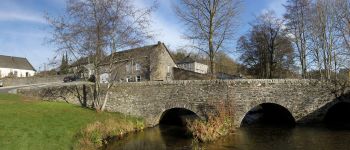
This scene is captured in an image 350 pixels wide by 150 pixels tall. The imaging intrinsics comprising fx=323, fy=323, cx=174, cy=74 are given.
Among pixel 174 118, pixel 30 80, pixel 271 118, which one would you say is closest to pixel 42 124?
pixel 174 118

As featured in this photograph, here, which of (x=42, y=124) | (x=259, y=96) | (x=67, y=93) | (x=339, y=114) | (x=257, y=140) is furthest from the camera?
(x=67, y=93)

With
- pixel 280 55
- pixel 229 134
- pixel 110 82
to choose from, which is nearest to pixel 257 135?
pixel 229 134

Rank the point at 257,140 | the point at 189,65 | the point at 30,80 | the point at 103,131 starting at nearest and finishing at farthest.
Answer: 1. the point at 257,140
2. the point at 103,131
3. the point at 30,80
4. the point at 189,65

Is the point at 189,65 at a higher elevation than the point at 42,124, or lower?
higher

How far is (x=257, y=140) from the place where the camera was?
19703 millimetres

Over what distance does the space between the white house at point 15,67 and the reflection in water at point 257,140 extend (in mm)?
61612

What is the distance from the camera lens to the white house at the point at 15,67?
74.2 meters

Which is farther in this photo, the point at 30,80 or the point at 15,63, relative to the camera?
the point at 15,63

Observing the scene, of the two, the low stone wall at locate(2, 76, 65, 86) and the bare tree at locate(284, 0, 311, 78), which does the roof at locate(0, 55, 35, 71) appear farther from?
the bare tree at locate(284, 0, 311, 78)

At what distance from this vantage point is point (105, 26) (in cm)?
2595

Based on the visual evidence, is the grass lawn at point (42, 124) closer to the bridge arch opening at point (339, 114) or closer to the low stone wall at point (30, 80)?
the bridge arch opening at point (339, 114)

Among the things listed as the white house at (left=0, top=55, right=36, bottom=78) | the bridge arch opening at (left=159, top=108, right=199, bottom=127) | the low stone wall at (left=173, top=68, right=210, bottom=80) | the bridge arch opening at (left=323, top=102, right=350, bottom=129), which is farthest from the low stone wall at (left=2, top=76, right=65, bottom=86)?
the bridge arch opening at (left=323, top=102, right=350, bottom=129)

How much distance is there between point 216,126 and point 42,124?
414 inches

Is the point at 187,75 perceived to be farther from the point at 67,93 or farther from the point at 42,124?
the point at 42,124
